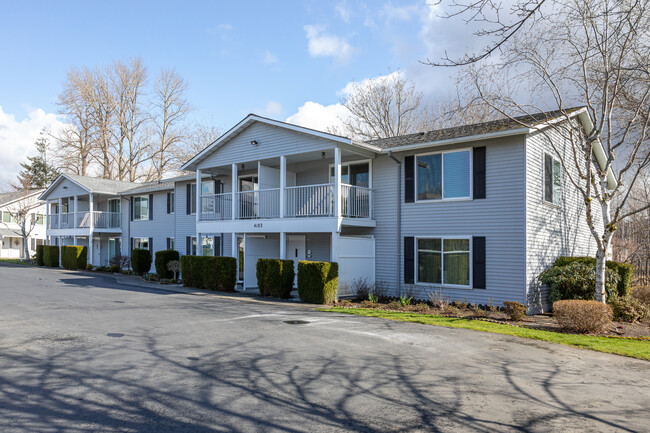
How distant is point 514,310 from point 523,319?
629mm

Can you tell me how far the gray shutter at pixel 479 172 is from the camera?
48.8 feet

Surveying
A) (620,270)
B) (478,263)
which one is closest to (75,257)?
(478,263)

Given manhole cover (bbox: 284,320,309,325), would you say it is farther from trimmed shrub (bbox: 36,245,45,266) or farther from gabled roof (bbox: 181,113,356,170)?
trimmed shrub (bbox: 36,245,45,266)

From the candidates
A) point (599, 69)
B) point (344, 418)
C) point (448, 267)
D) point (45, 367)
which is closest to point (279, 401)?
point (344, 418)

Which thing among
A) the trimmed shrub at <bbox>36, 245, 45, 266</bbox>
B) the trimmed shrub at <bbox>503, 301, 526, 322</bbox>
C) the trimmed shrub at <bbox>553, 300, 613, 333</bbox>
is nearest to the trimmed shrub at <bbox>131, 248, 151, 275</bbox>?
the trimmed shrub at <bbox>36, 245, 45, 266</bbox>

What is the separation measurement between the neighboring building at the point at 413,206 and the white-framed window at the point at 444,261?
0.03 meters

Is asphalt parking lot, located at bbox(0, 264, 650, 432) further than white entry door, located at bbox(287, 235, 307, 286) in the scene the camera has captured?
No

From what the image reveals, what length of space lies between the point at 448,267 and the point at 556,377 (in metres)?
8.40

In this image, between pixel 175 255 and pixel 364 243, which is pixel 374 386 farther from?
pixel 175 255

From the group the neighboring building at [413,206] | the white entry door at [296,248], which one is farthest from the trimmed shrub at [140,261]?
the white entry door at [296,248]

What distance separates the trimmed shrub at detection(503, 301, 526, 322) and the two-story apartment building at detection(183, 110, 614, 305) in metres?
1.14

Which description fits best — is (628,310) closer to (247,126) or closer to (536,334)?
(536,334)

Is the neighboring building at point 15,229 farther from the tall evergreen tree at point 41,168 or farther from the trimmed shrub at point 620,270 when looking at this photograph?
the trimmed shrub at point 620,270

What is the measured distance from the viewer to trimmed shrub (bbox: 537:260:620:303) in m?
13.9
